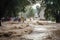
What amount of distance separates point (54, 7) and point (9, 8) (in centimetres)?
530

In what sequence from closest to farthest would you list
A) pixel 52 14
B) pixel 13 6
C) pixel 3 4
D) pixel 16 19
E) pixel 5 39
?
1. pixel 5 39
2. pixel 3 4
3. pixel 13 6
4. pixel 52 14
5. pixel 16 19

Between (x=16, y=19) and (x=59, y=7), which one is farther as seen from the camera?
(x=16, y=19)

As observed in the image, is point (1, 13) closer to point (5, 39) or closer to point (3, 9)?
point (3, 9)

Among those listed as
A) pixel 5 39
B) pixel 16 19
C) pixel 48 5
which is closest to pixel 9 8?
pixel 48 5

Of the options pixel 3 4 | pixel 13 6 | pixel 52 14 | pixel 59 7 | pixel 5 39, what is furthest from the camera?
pixel 52 14

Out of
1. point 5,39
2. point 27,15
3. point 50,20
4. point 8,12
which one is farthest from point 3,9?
point 27,15

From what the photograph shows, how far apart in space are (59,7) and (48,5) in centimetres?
186

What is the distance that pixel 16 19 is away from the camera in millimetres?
21266

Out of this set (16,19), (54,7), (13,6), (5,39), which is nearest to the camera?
(5,39)

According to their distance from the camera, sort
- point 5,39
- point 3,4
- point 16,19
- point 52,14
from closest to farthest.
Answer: point 5,39 → point 3,4 → point 52,14 → point 16,19

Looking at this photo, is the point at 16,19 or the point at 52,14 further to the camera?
the point at 16,19

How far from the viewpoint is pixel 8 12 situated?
1563 centimetres

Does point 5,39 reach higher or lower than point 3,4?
lower

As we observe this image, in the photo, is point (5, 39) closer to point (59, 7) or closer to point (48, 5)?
point (59, 7)
